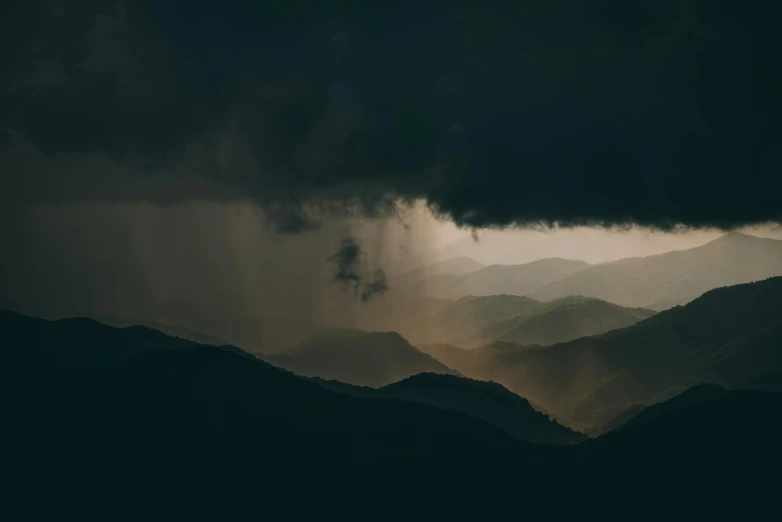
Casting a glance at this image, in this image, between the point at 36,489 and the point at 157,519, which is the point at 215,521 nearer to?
the point at 157,519

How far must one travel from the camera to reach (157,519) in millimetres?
194000

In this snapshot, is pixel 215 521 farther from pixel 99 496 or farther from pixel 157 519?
pixel 99 496

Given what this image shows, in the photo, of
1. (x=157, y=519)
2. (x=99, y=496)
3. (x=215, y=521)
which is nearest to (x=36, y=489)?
(x=99, y=496)

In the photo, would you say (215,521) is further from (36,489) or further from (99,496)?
(36,489)

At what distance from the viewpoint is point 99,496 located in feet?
Answer: 646

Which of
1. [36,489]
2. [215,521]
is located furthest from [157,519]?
[36,489]

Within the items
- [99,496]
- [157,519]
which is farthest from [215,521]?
[99,496]

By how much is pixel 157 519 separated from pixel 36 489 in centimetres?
3074

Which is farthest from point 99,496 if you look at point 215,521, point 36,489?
point 215,521

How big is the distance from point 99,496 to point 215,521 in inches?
1159

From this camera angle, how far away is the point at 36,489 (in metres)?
194

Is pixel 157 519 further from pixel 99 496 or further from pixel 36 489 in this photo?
pixel 36 489

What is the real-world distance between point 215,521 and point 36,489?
145ft

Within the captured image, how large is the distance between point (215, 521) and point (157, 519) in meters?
14.0
